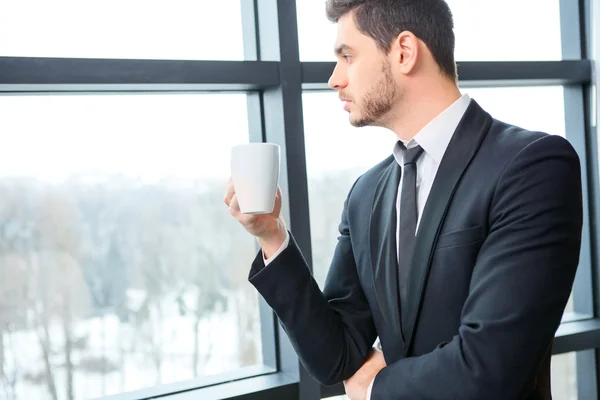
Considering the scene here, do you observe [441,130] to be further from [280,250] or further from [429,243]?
[280,250]

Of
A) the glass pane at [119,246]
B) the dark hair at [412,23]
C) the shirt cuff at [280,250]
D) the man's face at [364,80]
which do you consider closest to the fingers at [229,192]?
the shirt cuff at [280,250]

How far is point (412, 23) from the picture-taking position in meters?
1.39

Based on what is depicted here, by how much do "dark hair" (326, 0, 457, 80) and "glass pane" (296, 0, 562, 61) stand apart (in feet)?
3.16

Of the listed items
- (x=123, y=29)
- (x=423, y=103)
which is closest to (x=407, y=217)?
(x=423, y=103)

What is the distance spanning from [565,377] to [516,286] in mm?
1634

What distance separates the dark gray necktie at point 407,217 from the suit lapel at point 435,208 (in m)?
0.03

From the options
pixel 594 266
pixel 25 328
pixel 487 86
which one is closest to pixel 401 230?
pixel 25 328

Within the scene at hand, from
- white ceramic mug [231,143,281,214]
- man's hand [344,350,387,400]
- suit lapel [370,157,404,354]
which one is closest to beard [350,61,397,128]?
suit lapel [370,157,404,354]

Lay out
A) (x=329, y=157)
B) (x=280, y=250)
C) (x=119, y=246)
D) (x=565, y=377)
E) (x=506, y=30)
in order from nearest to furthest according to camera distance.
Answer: (x=280, y=250) → (x=119, y=246) → (x=329, y=157) → (x=506, y=30) → (x=565, y=377)

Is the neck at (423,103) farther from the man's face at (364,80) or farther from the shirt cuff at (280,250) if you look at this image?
the shirt cuff at (280,250)

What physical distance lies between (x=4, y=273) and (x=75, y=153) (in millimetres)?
328

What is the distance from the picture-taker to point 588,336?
2396mm

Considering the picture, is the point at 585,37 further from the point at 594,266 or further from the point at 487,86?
the point at 594,266

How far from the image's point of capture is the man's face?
1.38 meters
